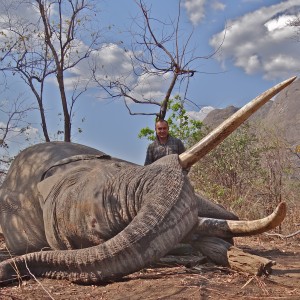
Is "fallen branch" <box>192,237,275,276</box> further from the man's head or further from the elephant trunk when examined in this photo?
the man's head

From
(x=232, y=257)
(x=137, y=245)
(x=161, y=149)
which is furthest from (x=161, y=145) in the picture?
(x=137, y=245)

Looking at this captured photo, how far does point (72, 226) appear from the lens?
3977mm

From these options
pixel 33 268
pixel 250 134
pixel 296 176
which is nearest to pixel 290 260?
pixel 33 268

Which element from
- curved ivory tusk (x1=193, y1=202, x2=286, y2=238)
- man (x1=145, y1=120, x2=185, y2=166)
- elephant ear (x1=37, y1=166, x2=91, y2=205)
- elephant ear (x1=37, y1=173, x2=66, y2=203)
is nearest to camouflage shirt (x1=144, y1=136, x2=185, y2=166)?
man (x1=145, y1=120, x2=185, y2=166)

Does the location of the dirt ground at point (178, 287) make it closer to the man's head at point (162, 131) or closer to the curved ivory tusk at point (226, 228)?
the curved ivory tusk at point (226, 228)

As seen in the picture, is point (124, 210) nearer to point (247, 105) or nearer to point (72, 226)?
point (72, 226)

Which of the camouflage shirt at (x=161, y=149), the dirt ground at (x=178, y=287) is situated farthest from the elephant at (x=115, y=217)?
the camouflage shirt at (x=161, y=149)

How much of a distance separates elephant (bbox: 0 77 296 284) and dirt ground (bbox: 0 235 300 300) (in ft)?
0.37

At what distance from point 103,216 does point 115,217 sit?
85 millimetres

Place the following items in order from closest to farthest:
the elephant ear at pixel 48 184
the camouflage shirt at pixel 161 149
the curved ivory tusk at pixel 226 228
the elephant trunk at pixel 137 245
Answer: the elephant trunk at pixel 137 245 < the curved ivory tusk at pixel 226 228 < the elephant ear at pixel 48 184 < the camouflage shirt at pixel 161 149

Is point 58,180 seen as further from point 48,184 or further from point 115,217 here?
point 115,217

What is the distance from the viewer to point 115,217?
3.83 meters

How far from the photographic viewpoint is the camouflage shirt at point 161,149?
6796 mm

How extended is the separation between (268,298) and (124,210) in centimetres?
125
